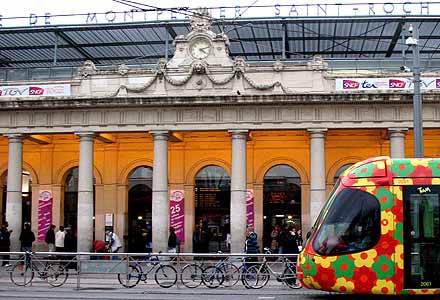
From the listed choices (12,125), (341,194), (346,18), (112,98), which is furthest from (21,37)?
(341,194)

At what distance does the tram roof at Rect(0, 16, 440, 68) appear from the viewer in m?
36.5

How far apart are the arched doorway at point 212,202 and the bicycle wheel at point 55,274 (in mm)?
17031

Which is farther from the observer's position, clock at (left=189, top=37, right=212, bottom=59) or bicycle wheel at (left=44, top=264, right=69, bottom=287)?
clock at (left=189, top=37, right=212, bottom=59)

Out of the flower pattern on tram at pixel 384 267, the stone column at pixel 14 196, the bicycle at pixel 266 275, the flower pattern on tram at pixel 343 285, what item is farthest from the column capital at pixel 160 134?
the flower pattern on tram at pixel 384 267

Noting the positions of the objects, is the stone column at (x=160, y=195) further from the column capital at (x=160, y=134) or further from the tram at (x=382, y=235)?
the tram at (x=382, y=235)

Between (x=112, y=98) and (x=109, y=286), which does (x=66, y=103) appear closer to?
(x=112, y=98)

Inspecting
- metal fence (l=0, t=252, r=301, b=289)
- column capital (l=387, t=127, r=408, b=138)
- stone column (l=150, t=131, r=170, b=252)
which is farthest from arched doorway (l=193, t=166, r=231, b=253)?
metal fence (l=0, t=252, r=301, b=289)

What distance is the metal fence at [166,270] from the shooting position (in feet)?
66.5

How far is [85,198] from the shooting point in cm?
3266

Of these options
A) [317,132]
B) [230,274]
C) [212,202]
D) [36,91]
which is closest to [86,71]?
[36,91]

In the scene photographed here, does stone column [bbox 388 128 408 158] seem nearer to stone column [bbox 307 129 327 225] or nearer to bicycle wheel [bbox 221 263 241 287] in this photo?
stone column [bbox 307 129 327 225]

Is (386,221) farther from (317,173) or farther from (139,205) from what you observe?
(139,205)

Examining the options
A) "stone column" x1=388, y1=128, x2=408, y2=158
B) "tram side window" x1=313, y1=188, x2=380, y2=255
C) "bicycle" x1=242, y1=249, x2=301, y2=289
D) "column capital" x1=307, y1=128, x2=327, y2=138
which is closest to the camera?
"tram side window" x1=313, y1=188, x2=380, y2=255

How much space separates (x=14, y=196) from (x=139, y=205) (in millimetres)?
7967
